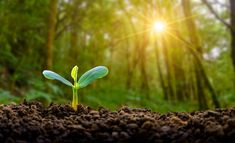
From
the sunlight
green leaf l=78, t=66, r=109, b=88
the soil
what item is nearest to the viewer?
the soil

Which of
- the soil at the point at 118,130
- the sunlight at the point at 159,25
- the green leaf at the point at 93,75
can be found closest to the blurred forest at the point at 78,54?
the sunlight at the point at 159,25

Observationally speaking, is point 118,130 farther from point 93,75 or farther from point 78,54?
point 78,54

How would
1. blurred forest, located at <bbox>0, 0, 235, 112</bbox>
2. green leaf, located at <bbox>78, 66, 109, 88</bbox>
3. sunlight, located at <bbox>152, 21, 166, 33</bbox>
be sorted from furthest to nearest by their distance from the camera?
sunlight, located at <bbox>152, 21, 166, 33</bbox>
blurred forest, located at <bbox>0, 0, 235, 112</bbox>
green leaf, located at <bbox>78, 66, 109, 88</bbox>

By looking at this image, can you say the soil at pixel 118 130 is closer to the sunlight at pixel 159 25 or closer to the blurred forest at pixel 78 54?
the blurred forest at pixel 78 54

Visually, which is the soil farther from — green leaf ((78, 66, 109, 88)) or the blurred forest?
the blurred forest

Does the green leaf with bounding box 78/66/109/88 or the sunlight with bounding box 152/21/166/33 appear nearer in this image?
the green leaf with bounding box 78/66/109/88

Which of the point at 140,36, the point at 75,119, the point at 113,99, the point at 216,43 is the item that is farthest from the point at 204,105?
the point at 216,43

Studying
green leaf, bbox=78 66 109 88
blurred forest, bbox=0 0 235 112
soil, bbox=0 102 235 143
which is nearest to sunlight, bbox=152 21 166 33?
blurred forest, bbox=0 0 235 112

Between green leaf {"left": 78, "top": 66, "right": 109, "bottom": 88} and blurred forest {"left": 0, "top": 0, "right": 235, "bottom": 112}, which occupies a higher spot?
blurred forest {"left": 0, "top": 0, "right": 235, "bottom": 112}

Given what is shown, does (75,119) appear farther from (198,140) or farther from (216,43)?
(216,43)

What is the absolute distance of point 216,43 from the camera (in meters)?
9.17

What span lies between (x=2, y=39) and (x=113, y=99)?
126cm

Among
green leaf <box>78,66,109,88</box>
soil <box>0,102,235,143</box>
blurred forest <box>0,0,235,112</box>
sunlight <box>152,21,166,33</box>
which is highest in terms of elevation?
sunlight <box>152,21,166,33</box>

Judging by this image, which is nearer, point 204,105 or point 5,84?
point 204,105
